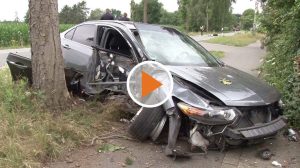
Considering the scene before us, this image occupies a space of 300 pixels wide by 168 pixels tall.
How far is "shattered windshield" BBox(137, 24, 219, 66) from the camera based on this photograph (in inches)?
246

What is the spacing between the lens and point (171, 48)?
6.58 meters

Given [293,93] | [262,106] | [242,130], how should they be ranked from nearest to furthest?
[242,130] → [262,106] → [293,93]

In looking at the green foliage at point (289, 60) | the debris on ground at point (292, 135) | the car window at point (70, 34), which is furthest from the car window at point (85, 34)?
the debris on ground at point (292, 135)

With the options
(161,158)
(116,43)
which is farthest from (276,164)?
(116,43)

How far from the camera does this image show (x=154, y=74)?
18.4 feet

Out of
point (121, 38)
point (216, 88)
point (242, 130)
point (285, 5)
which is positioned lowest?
point (242, 130)

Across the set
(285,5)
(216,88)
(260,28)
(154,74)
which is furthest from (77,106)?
(260,28)

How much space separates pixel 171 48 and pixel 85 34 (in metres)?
1.76

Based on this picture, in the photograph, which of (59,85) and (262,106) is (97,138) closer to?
(59,85)

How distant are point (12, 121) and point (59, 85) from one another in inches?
38.5

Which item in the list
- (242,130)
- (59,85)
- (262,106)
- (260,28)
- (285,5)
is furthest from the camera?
(260,28)

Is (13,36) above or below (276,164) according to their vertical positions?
above
